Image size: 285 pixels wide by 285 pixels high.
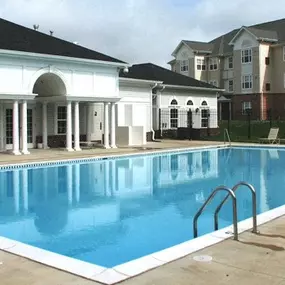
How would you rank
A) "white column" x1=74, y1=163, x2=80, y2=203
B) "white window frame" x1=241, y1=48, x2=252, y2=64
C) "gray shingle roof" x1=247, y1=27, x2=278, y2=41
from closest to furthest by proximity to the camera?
"white column" x1=74, y1=163, x2=80, y2=203, "gray shingle roof" x1=247, y1=27, x2=278, y2=41, "white window frame" x1=241, y1=48, x2=252, y2=64

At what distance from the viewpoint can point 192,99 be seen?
1309 inches

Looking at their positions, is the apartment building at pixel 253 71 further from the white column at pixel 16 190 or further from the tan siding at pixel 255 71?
the white column at pixel 16 190

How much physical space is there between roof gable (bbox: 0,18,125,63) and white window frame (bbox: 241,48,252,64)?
25.7 metres

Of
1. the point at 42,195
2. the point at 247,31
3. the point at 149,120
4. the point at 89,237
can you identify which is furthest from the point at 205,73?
the point at 89,237

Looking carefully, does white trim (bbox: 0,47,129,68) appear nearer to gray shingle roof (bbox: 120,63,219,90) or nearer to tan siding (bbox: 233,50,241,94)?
gray shingle roof (bbox: 120,63,219,90)

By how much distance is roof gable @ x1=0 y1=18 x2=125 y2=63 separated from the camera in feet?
66.1

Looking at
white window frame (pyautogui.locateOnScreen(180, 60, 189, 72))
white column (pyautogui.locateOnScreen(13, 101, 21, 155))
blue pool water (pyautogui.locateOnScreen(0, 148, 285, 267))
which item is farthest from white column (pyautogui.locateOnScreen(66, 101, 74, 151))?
white window frame (pyautogui.locateOnScreen(180, 60, 189, 72))

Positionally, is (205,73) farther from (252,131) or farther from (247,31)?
(252,131)

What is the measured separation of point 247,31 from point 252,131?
49.7 ft

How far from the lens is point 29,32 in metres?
22.7

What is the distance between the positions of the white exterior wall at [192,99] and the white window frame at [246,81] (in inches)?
511

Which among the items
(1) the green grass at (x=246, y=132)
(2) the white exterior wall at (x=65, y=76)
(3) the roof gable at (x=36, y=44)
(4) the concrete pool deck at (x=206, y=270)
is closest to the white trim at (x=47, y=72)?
(2) the white exterior wall at (x=65, y=76)

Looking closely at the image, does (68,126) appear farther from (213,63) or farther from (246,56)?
(213,63)

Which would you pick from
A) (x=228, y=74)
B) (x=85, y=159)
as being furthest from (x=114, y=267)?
(x=228, y=74)
